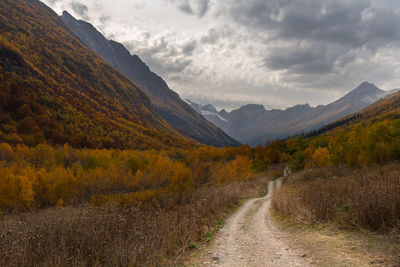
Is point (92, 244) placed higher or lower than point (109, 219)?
lower

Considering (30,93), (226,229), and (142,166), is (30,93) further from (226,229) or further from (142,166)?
(226,229)

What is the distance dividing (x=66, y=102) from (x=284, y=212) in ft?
578

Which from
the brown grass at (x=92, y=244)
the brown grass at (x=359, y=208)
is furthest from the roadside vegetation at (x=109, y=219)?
the brown grass at (x=359, y=208)

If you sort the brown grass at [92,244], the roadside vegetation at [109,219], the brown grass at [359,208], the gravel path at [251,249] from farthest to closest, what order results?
1. the brown grass at [359,208]
2. the gravel path at [251,249]
3. the roadside vegetation at [109,219]
4. the brown grass at [92,244]

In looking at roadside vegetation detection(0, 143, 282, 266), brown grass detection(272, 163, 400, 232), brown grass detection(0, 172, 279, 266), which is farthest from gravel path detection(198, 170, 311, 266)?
brown grass detection(272, 163, 400, 232)

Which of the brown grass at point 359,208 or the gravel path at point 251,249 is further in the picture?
the brown grass at point 359,208

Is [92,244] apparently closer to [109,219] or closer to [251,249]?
[109,219]

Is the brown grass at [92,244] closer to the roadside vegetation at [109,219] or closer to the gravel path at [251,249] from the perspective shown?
the roadside vegetation at [109,219]

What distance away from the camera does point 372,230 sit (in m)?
8.08

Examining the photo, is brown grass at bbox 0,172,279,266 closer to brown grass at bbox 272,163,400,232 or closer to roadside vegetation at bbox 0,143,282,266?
roadside vegetation at bbox 0,143,282,266

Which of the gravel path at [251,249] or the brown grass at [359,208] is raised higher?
the brown grass at [359,208]

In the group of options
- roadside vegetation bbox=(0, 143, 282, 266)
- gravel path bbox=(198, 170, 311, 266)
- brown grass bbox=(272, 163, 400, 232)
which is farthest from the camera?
brown grass bbox=(272, 163, 400, 232)

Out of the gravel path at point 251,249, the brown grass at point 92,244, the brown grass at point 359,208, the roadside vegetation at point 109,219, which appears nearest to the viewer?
the brown grass at point 92,244

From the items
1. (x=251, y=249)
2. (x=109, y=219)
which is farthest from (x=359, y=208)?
(x=109, y=219)
